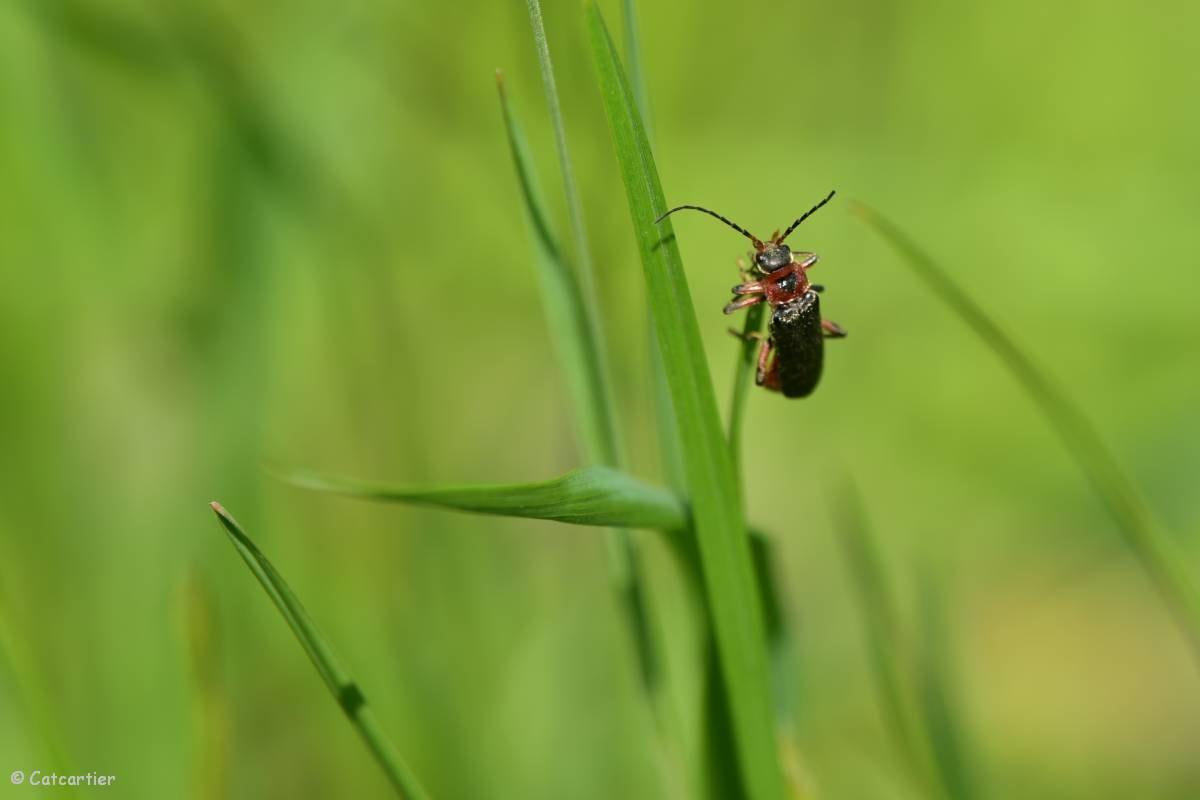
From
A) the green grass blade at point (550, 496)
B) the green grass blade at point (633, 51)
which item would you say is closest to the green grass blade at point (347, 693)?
the green grass blade at point (550, 496)

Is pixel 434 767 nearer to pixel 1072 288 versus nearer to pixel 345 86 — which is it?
pixel 345 86

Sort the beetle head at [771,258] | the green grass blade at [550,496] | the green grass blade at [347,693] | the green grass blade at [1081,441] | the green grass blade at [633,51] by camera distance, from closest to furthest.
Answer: the green grass blade at [550,496], the green grass blade at [347,693], the green grass blade at [633,51], the green grass blade at [1081,441], the beetle head at [771,258]

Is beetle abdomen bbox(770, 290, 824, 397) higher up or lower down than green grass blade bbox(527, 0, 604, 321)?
higher up

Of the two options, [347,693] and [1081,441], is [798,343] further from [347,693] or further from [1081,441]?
[347,693]

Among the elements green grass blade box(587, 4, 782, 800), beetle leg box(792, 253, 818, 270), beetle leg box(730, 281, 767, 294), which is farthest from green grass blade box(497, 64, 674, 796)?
beetle leg box(792, 253, 818, 270)

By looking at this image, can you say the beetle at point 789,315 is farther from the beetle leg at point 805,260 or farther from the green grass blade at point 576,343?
the green grass blade at point 576,343

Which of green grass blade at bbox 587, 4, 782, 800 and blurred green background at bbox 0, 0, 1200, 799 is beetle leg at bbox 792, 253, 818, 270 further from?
green grass blade at bbox 587, 4, 782, 800

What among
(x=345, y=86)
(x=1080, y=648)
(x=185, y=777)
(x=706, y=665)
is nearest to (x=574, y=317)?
(x=706, y=665)
